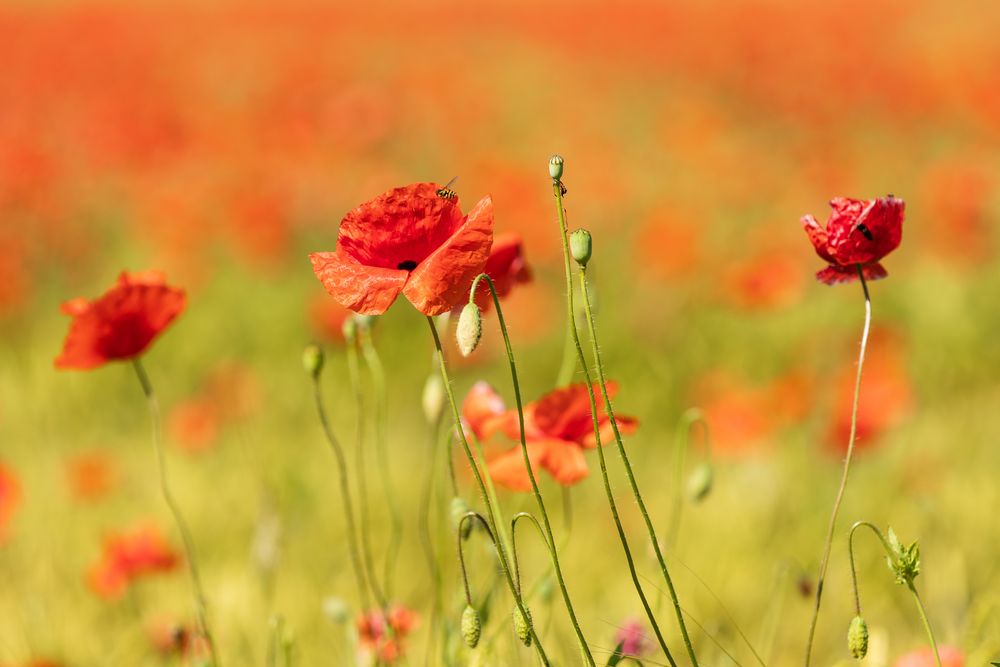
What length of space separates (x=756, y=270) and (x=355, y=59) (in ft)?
13.4

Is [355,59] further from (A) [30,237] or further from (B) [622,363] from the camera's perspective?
(B) [622,363]

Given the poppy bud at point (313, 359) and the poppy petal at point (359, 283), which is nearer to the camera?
the poppy petal at point (359, 283)

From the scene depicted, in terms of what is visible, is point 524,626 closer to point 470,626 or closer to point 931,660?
point 470,626

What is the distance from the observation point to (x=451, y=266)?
2.95 feet

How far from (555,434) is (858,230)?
37cm

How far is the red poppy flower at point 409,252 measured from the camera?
0.90 meters

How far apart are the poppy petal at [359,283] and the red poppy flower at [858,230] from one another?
0.40 metres

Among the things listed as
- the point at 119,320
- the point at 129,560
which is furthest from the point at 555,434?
the point at 129,560

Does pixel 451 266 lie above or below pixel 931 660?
above

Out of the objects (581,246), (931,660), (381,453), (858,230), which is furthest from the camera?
(381,453)

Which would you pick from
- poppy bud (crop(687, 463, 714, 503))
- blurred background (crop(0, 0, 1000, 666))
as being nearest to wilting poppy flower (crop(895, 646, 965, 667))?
blurred background (crop(0, 0, 1000, 666))

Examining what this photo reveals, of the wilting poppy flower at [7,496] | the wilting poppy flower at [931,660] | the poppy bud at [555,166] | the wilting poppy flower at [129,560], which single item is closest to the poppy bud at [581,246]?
the poppy bud at [555,166]

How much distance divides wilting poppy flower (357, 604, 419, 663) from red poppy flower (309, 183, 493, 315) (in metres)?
0.41

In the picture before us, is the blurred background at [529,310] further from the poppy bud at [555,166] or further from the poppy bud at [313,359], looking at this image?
the poppy bud at [555,166]
